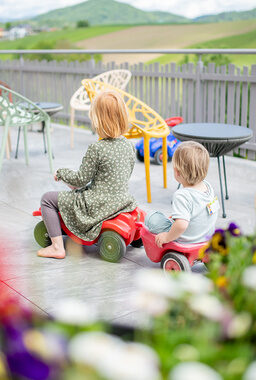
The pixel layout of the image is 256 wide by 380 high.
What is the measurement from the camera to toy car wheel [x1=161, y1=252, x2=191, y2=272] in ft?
9.15

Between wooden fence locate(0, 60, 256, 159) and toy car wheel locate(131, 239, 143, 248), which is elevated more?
wooden fence locate(0, 60, 256, 159)

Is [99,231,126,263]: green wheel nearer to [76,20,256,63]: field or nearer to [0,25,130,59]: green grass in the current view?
[76,20,256,63]: field

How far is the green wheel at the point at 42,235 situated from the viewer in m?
3.43

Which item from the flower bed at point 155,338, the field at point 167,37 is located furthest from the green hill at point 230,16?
the flower bed at point 155,338

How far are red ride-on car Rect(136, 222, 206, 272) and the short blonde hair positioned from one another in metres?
0.36

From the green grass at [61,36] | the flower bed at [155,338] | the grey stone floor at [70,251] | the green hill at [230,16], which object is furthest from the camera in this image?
the green hill at [230,16]

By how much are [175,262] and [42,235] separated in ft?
3.39

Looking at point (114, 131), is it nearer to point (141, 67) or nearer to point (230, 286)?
point (230, 286)

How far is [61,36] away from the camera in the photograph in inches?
1580

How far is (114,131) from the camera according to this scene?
3.15 m

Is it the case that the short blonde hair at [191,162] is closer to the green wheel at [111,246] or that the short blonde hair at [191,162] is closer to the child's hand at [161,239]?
the child's hand at [161,239]

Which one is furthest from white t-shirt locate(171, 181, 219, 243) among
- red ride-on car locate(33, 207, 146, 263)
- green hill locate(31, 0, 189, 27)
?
green hill locate(31, 0, 189, 27)

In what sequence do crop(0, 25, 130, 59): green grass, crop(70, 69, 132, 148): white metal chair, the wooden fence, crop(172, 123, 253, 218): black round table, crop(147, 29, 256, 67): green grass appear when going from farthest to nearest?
crop(0, 25, 130, 59): green grass → crop(147, 29, 256, 67): green grass → crop(70, 69, 132, 148): white metal chair → the wooden fence → crop(172, 123, 253, 218): black round table

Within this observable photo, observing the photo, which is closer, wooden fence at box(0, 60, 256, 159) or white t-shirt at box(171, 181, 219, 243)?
white t-shirt at box(171, 181, 219, 243)
